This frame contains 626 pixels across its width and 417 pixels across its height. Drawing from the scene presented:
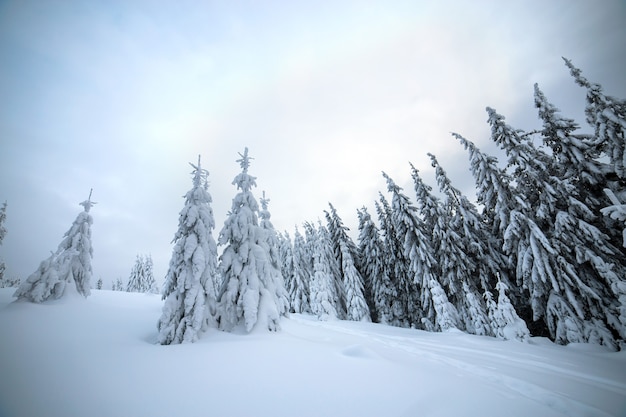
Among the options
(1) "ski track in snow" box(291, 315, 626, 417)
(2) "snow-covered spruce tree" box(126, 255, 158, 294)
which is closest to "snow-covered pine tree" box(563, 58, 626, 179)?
(1) "ski track in snow" box(291, 315, 626, 417)

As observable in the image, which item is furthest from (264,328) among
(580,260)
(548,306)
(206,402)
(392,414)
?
(580,260)

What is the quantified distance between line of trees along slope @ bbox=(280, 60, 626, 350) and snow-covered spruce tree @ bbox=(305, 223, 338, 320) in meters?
0.91

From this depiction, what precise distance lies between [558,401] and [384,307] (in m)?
25.4

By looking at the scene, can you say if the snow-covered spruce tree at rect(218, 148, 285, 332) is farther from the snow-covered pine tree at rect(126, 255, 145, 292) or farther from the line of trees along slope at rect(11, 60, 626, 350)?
the snow-covered pine tree at rect(126, 255, 145, 292)

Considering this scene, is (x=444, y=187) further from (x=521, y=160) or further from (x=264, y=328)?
(x=264, y=328)

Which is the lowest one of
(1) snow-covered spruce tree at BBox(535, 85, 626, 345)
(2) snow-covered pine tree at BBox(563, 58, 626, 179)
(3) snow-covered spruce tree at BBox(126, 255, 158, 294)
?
(3) snow-covered spruce tree at BBox(126, 255, 158, 294)

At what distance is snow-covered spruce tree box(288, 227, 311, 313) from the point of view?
3794cm

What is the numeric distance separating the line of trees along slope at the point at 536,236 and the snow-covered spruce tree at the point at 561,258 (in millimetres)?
57

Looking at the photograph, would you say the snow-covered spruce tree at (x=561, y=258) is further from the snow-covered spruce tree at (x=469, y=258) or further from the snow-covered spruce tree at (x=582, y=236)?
the snow-covered spruce tree at (x=469, y=258)

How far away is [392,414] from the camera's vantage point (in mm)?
4680

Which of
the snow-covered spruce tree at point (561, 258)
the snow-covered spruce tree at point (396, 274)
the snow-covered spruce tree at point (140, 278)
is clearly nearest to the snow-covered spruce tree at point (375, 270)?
the snow-covered spruce tree at point (396, 274)

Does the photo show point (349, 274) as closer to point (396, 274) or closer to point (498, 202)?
point (396, 274)

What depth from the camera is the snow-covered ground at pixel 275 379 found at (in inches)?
192

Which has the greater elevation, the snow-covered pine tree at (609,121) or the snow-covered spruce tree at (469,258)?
the snow-covered pine tree at (609,121)
